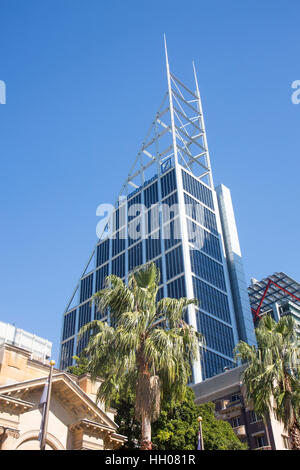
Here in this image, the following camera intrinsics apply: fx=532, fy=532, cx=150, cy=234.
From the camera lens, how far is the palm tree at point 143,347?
21.4 metres

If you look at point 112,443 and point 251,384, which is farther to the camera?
point 112,443

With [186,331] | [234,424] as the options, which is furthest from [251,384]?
[234,424]

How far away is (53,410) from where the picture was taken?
2722 cm

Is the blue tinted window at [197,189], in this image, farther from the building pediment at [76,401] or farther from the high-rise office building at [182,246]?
the building pediment at [76,401]

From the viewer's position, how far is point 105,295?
941 inches

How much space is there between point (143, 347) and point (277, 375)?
714 centimetres

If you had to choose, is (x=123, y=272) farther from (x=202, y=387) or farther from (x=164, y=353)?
(x=164, y=353)

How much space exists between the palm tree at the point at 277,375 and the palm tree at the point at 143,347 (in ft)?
14.7

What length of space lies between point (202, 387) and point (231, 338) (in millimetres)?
44125

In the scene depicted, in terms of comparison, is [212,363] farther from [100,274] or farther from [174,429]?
[174,429]

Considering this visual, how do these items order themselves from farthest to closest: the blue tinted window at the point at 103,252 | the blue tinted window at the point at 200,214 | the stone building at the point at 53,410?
1. the blue tinted window at the point at 103,252
2. the blue tinted window at the point at 200,214
3. the stone building at the point at 53,410

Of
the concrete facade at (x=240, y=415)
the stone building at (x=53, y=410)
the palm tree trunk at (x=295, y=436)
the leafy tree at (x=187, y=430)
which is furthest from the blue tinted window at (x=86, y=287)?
the palm tree trunk at (x=295, y=436)

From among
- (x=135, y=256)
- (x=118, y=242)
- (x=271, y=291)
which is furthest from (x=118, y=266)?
(x=271, y=291)

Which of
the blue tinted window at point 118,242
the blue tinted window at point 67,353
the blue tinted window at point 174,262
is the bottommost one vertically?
the blue tinted window at point 67,353
